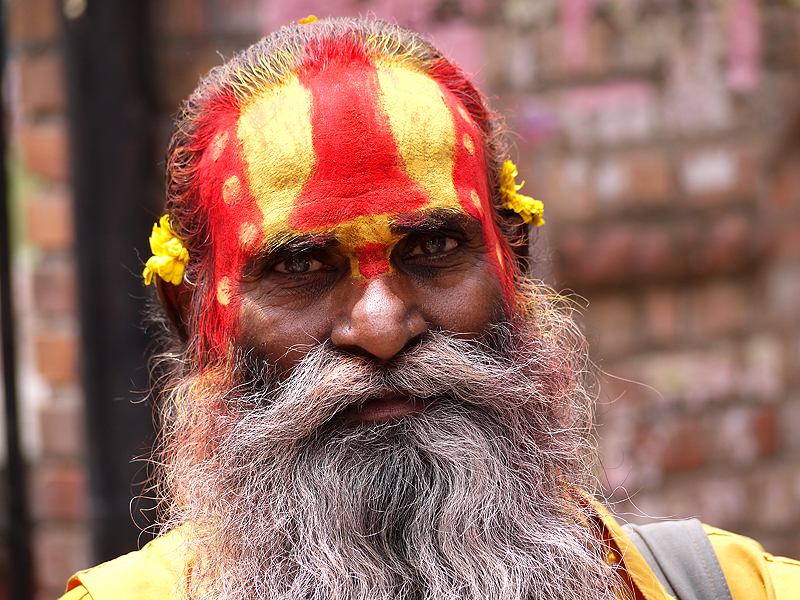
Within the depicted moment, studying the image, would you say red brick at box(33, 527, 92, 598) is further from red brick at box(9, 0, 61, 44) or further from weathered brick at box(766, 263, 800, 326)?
weathered brick at box(766, 263, 800, 326)

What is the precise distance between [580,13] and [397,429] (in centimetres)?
199

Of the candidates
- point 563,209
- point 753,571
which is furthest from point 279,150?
point 563,209

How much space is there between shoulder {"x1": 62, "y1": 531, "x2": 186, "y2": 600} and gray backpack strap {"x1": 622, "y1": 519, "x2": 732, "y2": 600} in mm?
949

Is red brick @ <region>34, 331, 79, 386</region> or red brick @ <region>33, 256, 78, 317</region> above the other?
red brick @ <region>33, 256, 78, 317</region>

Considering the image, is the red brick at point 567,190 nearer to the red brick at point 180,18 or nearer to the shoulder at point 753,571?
the red brick at point 180,18

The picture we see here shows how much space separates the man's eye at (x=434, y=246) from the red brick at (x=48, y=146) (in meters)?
1.77

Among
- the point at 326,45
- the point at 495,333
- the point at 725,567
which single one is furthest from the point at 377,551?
the point at 326,45

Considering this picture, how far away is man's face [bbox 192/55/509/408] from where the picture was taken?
1.54 metres

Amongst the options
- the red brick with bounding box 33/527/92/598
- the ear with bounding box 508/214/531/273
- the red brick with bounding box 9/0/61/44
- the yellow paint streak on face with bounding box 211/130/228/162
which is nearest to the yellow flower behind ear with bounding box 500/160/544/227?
the ear with bounding box 508/214/531/273

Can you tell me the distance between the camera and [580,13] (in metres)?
2.95

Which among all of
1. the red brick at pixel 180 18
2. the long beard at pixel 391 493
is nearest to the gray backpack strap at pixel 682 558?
the long beard at pixel 391 493

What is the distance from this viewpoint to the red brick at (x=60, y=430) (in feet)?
9.74

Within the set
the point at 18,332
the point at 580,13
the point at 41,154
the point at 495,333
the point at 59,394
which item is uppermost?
the point at 580,13

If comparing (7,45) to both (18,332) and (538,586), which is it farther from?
(538,586)
